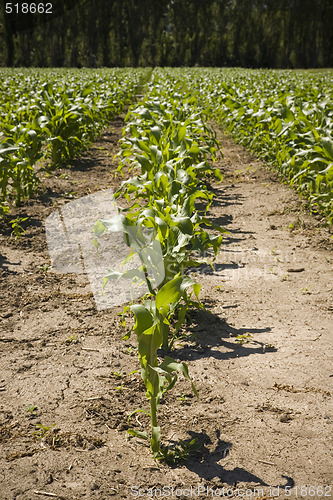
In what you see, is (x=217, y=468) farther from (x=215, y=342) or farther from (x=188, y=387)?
(x=215, y=342)

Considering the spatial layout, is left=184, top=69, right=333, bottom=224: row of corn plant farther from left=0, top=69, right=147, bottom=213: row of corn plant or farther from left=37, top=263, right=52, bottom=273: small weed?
left=0, top=69, right=147, bottom=213: row of corn plant

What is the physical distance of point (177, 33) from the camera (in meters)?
63.3

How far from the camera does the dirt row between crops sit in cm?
195

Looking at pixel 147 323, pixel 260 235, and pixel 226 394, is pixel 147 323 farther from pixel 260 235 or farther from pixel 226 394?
pixel 260 235

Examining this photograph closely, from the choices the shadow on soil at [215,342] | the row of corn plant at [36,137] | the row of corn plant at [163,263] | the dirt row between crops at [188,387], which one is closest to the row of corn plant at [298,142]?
the dirt row between crops at [188,387]

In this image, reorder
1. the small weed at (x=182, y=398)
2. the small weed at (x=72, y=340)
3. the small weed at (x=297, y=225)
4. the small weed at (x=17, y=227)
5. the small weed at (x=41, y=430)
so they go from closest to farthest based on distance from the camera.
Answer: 1. the small weed at (x=41, y=430)
2. the small weed at (x=182, y=398)
3. the small weed at (x=72, y=340)
4. the small weed at (x=17, y=227)
5. the small weed at (x=297, y=225)

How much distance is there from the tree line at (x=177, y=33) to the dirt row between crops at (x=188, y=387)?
51.9 meters

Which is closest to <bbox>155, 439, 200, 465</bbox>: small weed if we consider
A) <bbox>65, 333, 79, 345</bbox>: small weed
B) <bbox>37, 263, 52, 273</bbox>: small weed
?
<bbox>65, 333, 79, 345</bbox>: small weed

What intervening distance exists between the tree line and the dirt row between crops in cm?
5194

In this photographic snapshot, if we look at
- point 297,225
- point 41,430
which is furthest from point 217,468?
point 297,225

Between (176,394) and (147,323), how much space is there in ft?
2.26

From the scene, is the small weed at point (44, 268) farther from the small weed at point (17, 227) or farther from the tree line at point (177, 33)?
the tree line at point (177, 33)

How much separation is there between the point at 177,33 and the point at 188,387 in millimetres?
67251

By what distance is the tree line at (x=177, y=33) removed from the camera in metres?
54.2
